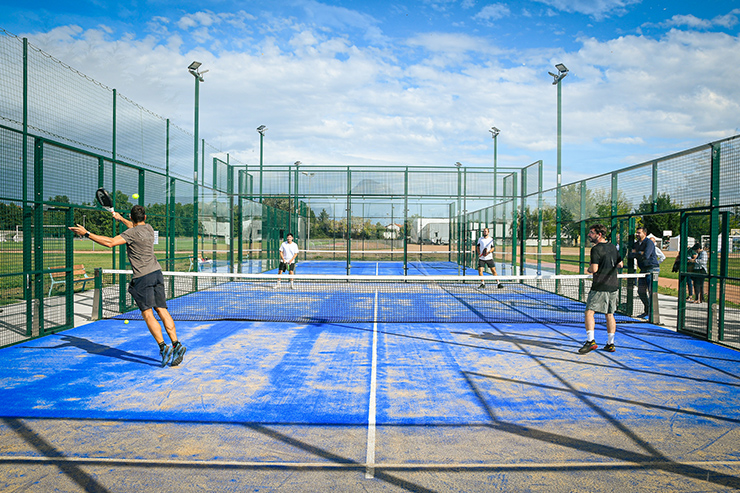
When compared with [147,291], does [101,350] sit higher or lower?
lower

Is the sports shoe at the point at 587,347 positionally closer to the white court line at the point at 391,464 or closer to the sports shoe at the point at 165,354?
the white court line at the point at 391,464

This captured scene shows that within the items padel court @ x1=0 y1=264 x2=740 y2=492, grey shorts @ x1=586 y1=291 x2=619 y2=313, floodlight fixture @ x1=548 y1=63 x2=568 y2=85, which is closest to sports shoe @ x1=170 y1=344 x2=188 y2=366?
padel court @ x1=0 y1=264 x2=740 y2=492

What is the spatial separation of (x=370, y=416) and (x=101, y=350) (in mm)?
4439

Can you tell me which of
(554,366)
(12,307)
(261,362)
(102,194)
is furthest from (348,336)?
(12,307)

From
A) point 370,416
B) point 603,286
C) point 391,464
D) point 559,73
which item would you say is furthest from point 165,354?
point 559,73

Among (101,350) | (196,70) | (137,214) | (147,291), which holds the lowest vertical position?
(101,350)

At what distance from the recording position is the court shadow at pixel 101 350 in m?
6.22

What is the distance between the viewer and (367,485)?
3.15 meters

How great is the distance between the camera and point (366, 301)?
11.9 meters

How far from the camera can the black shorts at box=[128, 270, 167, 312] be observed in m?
5.88

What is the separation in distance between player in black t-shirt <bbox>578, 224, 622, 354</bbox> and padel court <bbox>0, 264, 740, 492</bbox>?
28 cm

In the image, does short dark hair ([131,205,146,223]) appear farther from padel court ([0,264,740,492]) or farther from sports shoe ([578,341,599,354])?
sports shoe ([578,341,599,354])

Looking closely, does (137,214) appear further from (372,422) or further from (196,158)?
(196,158)

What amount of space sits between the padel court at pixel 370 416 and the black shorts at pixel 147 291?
0.78m
